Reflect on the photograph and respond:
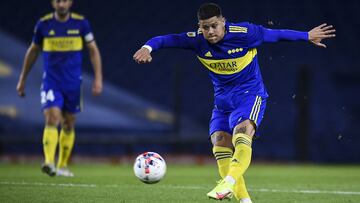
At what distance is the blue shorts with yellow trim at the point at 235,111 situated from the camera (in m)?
6.95

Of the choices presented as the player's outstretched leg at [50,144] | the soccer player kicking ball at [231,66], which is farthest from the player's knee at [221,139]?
the player's outstretched leg at [50,144]

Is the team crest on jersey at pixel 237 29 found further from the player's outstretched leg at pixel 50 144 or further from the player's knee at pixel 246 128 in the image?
the player's outstretched leg at pixel 50 144

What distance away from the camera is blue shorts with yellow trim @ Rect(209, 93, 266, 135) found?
6.95 m

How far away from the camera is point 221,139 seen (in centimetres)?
718

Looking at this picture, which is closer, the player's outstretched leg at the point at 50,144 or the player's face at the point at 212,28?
the player's face at the point at 212,28

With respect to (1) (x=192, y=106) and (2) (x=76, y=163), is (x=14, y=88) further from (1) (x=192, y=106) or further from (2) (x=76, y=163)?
(1) (x=192, y=106)

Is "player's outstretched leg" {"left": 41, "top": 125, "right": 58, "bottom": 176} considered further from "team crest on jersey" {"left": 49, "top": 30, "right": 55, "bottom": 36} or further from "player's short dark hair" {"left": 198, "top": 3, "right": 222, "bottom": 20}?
"player's short dark hair" {"left": 198, "top": 3, "right": 222, "bottom": 20}

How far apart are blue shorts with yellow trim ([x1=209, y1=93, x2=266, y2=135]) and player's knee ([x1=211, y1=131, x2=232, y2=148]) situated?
36mm

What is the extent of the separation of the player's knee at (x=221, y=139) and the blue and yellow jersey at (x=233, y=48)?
37cm

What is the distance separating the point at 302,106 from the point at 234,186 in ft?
31.6

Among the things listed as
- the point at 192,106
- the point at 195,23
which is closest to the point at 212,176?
the point at 192,106

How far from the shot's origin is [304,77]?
16.3m

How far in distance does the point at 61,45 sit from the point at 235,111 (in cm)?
429

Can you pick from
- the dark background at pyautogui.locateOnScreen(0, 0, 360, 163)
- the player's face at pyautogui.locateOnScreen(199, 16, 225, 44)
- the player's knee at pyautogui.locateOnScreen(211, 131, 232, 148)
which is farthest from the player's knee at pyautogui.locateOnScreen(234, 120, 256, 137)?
the dark background at pyautogui.locateOnScreen(0, 0, 360, 163)
